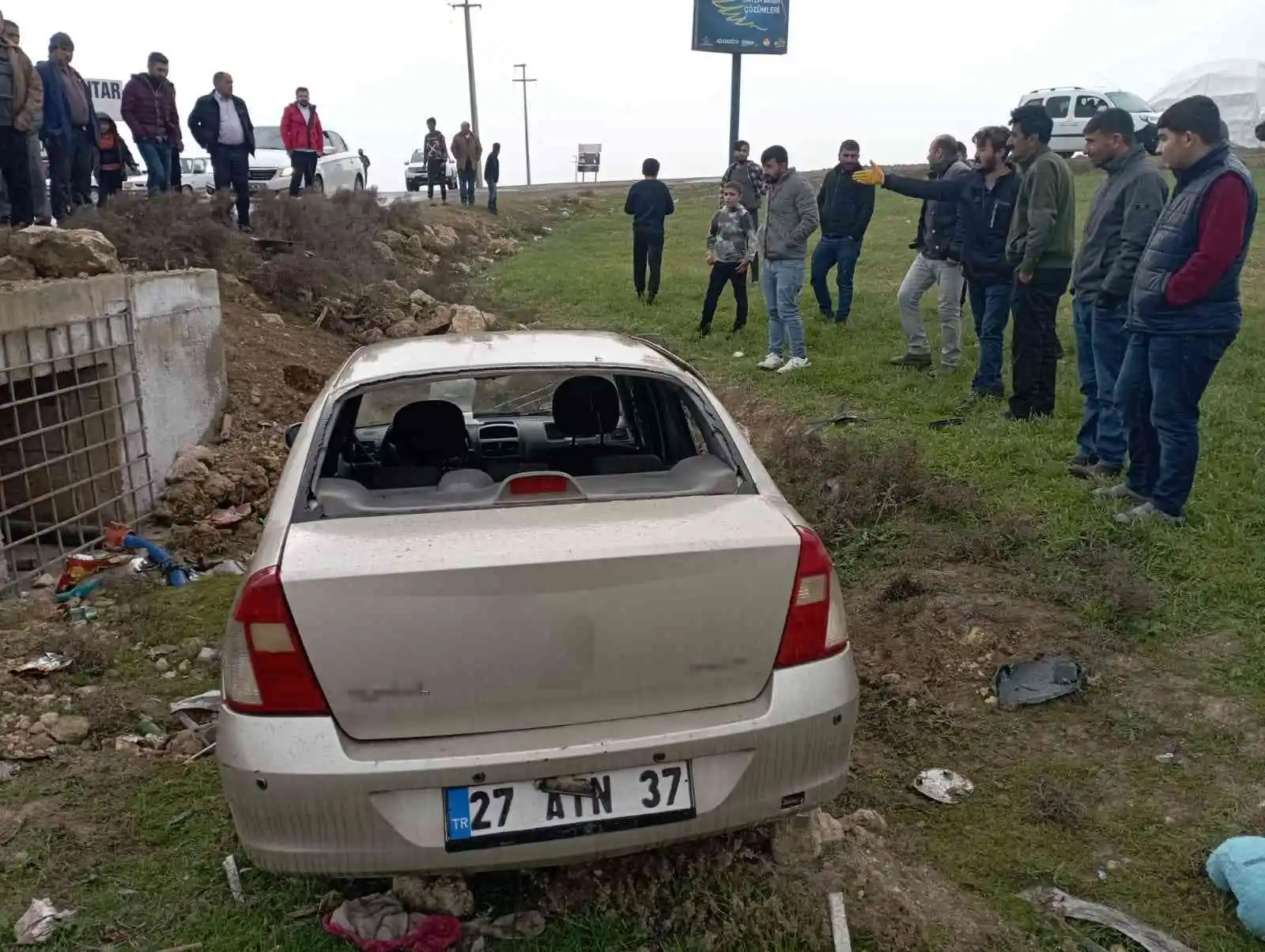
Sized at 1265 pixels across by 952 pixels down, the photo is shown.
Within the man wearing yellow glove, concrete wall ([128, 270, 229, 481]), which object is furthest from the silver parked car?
the man wearing yellow glove

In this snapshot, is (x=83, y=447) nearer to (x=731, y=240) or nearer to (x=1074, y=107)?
A: (x=731, y=240)

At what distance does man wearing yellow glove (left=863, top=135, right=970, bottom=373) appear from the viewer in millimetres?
7652

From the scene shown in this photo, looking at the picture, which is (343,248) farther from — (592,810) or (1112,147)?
(592,810)

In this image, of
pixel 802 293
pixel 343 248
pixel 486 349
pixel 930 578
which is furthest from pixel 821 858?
pixel 343 248

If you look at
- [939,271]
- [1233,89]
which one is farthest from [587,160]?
[939,271]

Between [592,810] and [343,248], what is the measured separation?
1240 centimetres

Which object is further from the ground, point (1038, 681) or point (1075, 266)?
point (1075, 266)

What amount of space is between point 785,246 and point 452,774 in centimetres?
736

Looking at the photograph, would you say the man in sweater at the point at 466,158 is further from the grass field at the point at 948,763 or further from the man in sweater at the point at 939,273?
the grass field at the point at 948,763

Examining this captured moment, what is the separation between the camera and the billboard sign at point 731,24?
16.1m

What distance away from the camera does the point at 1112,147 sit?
539 cm

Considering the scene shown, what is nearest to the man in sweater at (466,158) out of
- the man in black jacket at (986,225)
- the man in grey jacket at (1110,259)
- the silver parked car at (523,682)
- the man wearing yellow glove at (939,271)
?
the man wearing yellow glove at (939,271)

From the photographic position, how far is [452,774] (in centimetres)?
222

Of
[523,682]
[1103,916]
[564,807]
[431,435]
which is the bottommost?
[1103,916]
